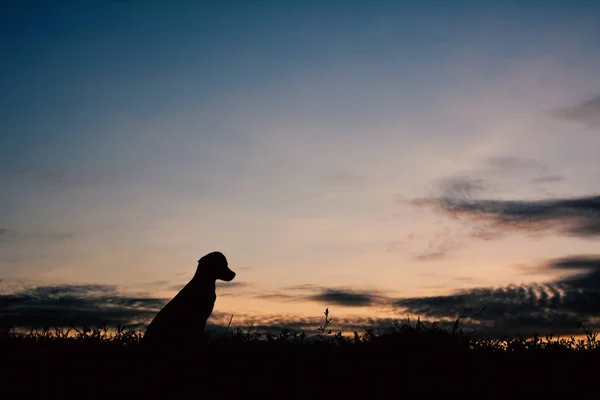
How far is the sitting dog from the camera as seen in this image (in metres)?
10.9

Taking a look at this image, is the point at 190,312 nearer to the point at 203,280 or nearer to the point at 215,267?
the point at 203,280

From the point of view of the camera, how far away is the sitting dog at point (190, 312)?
35.8 feet

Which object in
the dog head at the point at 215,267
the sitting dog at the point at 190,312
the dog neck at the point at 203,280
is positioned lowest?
the sitting dog at the point at 190,312

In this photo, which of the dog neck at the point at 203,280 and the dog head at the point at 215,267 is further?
the dog head at the point at 215,267

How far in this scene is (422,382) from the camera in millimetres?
7895

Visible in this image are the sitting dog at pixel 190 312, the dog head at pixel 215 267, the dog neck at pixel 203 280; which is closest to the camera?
the sitting dog at pixel 190 312

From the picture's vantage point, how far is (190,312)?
1191 cm

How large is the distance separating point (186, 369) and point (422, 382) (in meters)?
3.49

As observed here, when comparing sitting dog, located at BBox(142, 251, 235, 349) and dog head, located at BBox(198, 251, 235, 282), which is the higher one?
dog head, located at BBox(198, 251, 235, 282)

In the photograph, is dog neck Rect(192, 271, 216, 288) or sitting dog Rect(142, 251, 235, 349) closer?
sitting dog Rect(142, 251, 235, 349)

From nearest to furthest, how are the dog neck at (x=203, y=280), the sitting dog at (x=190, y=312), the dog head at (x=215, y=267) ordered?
the sitting dog at (x=190, y=312) → the dog neck at (x=203, y=280) → the dog head at (x=215, y=267)

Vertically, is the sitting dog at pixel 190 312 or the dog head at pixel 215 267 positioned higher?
the dog head at pixel 215 267

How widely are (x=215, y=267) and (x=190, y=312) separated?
2.25 meters

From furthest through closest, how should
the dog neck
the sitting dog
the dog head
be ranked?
the dog head, the dog neck, the sitting dog
